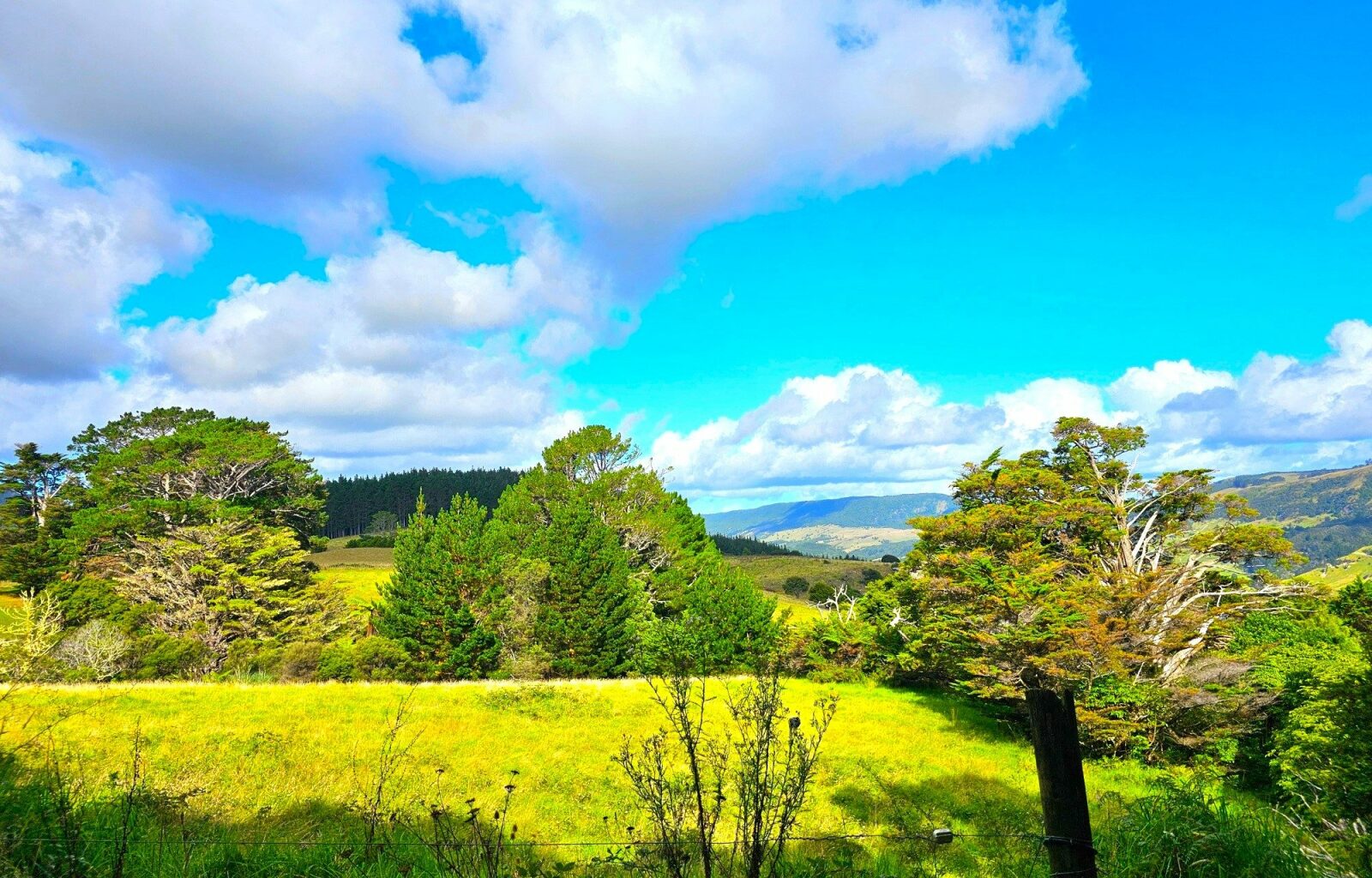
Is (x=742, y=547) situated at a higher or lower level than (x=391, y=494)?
lower

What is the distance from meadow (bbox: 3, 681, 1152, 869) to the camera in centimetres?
1101

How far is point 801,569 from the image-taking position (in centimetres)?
10769

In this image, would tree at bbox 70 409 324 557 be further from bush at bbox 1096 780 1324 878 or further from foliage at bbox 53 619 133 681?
bush at bbox 1096 780 1324 878

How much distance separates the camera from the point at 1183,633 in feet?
72.6

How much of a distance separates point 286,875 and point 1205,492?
3181cm

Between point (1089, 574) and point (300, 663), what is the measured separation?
33061mm

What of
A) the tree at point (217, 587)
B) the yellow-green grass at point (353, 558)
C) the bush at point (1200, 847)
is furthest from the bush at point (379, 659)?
the yellow-green grass at point (353, 558)

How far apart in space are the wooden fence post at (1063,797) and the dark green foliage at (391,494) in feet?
354

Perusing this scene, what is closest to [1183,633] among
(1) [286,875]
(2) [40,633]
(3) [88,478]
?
(1) [286,875]

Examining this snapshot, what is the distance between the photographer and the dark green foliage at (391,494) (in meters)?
113

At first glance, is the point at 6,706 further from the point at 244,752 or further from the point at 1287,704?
the point at 1287,704

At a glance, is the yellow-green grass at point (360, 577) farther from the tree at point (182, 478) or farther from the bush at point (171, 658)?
the bush at point (171, 658)

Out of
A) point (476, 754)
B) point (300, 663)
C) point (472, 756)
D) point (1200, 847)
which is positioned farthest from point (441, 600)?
point (1200, 847)

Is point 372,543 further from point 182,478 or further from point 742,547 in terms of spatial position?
point 742,547
